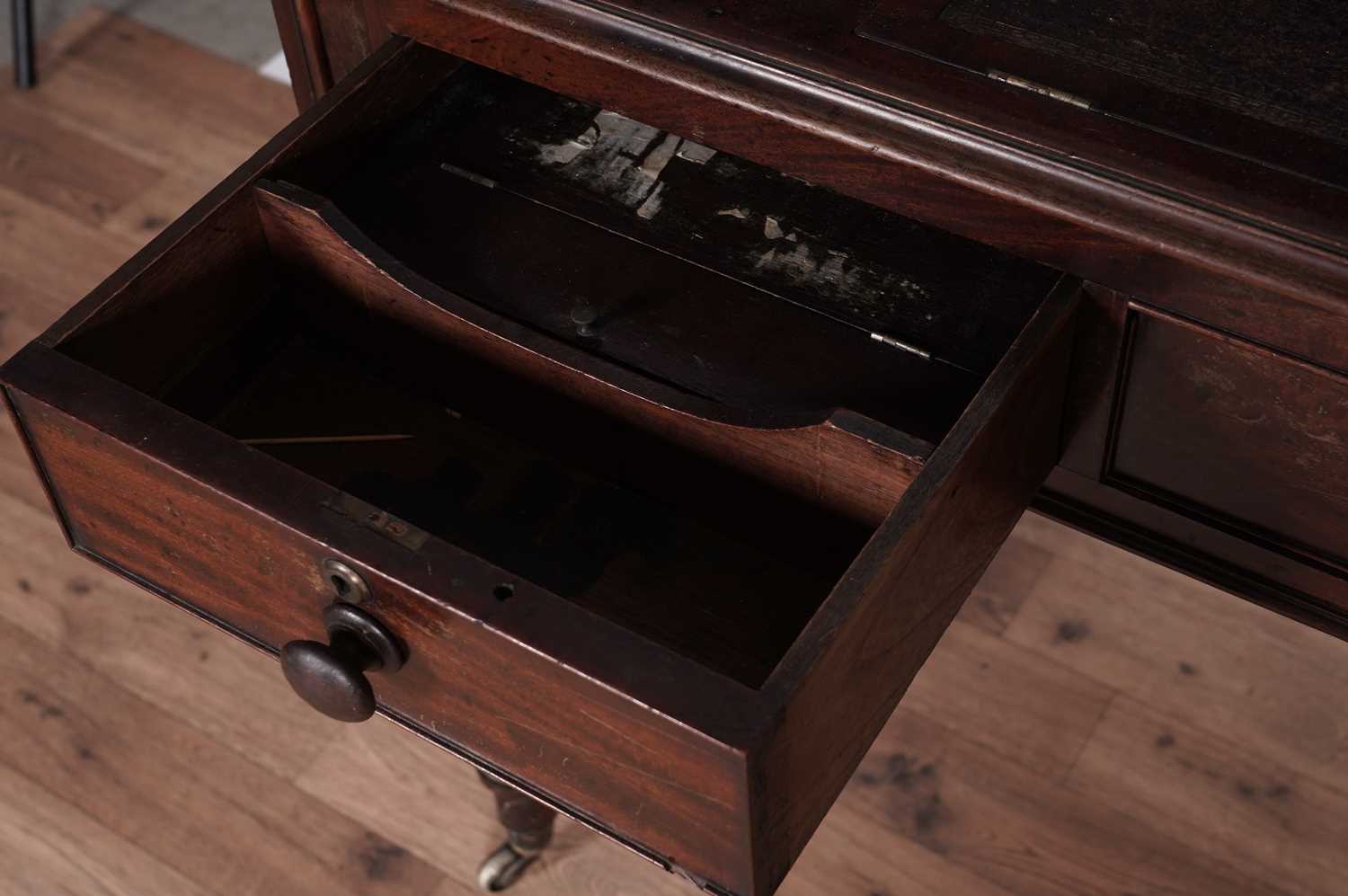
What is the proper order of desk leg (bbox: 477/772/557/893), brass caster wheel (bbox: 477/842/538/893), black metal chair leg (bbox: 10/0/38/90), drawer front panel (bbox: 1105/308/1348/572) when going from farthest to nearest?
black metal chair leg (bbox: 10/0/38/90) → brass caster wheel (bbox: 477/842/538/893) → desk leg (bbox: 477/772/557/893) → drawer front panel (bbox: 1105/308/1348/572)

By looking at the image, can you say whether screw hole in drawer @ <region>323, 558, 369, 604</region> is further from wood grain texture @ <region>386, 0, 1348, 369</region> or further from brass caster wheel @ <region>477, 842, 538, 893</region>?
brass caster wheel @ <region>477, 842, 538, 893</region>

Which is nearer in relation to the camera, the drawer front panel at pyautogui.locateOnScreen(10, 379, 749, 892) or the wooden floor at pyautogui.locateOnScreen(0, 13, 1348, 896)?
the drawer front panel at pyautogui.locateOnScreen(10, 379, 749, 892)

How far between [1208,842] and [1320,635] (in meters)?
0.24

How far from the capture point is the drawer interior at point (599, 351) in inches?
36.2

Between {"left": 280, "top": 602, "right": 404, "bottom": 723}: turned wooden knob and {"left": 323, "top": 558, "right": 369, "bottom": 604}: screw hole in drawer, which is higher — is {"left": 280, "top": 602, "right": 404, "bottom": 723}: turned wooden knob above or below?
below

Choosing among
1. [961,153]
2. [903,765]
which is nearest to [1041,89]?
[961,153]

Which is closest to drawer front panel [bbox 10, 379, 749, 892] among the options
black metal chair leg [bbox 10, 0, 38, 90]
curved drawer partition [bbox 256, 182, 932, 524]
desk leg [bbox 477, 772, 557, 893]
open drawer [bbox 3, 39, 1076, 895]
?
open drawer [bbox 3, 39, 1076, 895]

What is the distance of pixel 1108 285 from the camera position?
859mm

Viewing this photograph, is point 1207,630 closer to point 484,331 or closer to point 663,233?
point 663,233

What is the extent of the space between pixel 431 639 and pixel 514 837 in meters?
0.66

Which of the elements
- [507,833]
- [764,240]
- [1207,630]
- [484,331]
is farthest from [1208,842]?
[484,331]

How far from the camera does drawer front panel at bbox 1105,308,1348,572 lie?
853 mm

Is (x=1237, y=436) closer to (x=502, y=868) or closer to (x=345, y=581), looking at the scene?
(x=345, y=581)

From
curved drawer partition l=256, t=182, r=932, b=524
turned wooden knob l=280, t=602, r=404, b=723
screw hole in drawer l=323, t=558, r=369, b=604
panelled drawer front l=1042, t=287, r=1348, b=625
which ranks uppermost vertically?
panelled drawer front l=1042, t=287, r=1348, b=625
